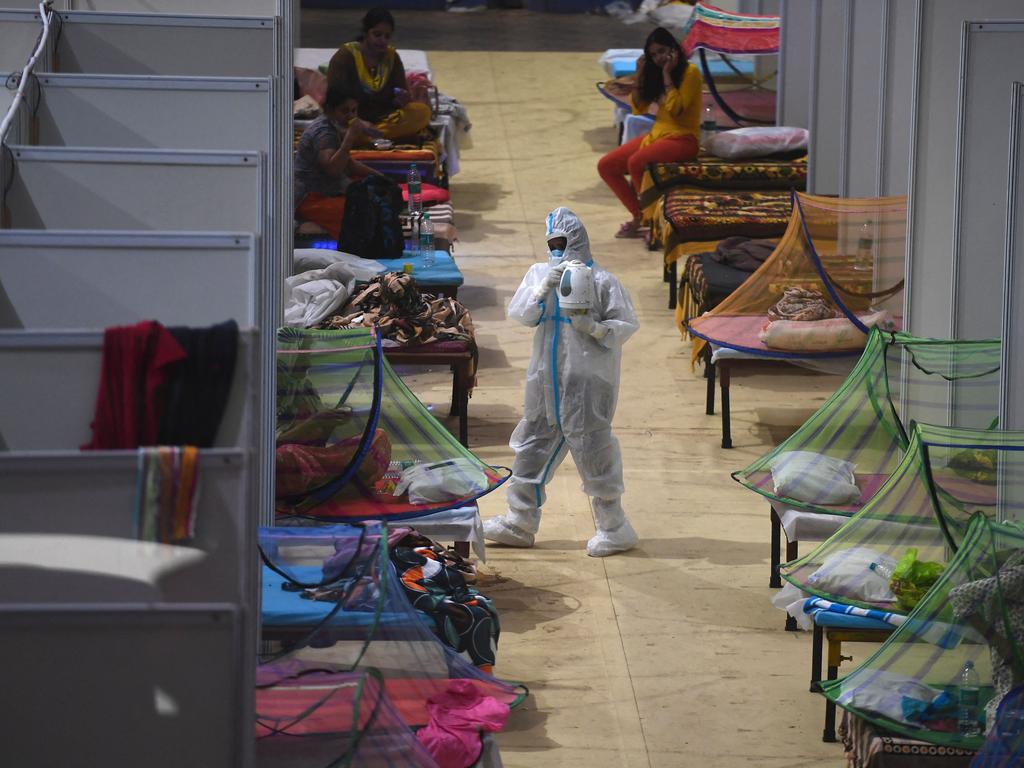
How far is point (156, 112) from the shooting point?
491cm

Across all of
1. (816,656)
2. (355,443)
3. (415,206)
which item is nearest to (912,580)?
(816,656)

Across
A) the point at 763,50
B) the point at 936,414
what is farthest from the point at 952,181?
the point at 763,50

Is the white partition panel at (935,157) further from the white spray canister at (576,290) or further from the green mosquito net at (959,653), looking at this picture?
the green mosquito net at (959,653)

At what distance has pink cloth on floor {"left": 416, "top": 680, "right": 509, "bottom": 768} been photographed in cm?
425

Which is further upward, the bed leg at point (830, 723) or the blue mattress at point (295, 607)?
the blue mattress at point (295, 607)

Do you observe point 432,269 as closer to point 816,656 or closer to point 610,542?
point 610,542

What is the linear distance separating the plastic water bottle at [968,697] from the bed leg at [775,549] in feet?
5.70

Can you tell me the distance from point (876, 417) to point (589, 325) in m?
1.19

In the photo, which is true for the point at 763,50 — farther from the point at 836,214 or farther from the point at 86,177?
Answer: the point at 86,177

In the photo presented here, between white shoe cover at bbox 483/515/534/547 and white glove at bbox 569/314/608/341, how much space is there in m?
0.95

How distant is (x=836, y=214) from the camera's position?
834cm

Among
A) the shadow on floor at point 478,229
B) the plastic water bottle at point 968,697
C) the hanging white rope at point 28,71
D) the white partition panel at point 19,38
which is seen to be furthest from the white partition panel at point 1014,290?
the shadow on floor at point 478,229

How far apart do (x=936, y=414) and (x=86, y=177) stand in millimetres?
3456

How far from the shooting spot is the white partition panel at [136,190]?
4.35 metres
